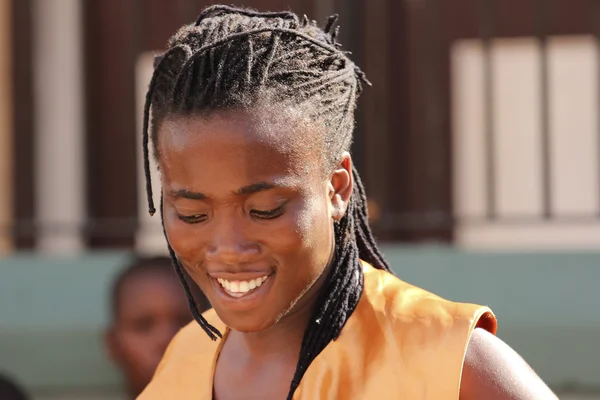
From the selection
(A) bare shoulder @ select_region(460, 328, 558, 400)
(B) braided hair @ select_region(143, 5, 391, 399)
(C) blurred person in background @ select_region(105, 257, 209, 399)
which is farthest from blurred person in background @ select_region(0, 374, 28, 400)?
(A) bare shoulder @ select_region(460, 328, 558, 400)

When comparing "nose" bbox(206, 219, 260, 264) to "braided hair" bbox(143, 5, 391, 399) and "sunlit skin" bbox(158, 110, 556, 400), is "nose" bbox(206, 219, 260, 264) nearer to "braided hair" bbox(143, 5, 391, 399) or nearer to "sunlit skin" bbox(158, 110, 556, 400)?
"sunlit skin" bbox(158, 110, 556, 400)

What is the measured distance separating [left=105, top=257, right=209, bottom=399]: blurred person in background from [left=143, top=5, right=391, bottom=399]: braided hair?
7.58 feet

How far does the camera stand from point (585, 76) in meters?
5.36

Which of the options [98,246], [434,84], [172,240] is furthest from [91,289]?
[172,240]

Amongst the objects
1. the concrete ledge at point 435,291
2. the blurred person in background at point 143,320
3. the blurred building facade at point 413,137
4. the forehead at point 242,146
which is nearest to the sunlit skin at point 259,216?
the forehead at point 242,146

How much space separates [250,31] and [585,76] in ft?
11.6

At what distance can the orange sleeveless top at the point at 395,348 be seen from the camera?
82.0 inches

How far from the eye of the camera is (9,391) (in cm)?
459

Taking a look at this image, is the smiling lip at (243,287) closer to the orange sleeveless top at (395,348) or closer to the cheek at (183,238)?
the cheek at (183,238)

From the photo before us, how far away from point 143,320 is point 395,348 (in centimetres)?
271

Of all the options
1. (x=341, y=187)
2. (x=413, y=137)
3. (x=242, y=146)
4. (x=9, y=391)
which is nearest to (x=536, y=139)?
(x=413, y=137)

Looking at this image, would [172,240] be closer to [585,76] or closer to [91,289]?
[91,289]

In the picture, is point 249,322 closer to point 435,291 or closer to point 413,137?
point 435,291

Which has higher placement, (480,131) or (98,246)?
(480,131)
